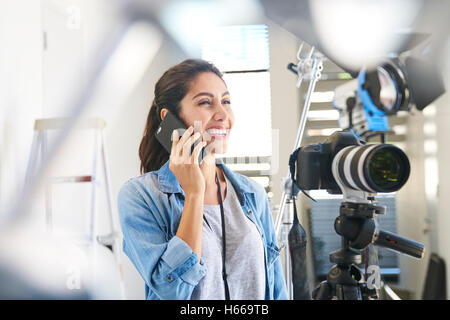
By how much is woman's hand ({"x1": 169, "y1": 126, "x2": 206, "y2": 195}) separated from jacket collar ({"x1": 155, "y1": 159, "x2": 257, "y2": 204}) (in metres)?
0.02

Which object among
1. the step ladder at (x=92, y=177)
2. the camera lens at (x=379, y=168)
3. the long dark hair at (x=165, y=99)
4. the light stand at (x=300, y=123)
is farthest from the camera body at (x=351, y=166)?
the step ladder at (x=92, y=177)

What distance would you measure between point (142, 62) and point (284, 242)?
A: 546 millimetres

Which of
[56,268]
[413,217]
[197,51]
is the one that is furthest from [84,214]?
[413,217]

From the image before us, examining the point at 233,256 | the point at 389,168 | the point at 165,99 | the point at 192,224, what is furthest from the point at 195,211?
the point at 389,168

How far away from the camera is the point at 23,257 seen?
37.6 inches

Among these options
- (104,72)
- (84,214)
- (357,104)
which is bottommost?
(84,214)

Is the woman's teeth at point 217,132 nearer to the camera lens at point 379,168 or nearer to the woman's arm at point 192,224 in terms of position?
the woman's arm at point 192,224

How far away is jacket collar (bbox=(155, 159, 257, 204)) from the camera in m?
0.79

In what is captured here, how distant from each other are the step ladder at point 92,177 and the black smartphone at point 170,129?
0.64ft

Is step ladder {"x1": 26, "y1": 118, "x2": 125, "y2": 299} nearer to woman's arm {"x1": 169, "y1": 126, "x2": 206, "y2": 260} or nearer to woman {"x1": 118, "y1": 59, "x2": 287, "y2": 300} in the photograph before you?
woman {"x1": 118, "y1": 59, "x2": 287, "y2": 300}

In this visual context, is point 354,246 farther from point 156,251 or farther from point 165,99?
point 165,99

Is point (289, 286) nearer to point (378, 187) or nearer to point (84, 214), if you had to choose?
point (378, 187)

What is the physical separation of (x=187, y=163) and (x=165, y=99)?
0.49ft

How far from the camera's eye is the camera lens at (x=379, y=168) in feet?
2.12
